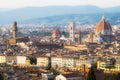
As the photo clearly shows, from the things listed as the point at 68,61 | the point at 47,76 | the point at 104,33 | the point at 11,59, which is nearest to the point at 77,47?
the point at 11,59

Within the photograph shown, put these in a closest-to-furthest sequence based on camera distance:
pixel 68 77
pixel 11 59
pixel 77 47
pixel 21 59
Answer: pixel 68 77 → pixel 21 59 → pixel 11 59 → pixel 77 47

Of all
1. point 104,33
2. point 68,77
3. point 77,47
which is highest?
point 104,33

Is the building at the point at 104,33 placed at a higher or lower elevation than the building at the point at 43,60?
higher

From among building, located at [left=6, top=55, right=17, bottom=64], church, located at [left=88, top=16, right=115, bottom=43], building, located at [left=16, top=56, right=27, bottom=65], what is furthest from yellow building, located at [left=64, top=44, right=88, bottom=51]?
building, located at [left=16, top=56, right=27, bottom=65]

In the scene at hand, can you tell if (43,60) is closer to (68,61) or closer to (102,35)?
(68,61)

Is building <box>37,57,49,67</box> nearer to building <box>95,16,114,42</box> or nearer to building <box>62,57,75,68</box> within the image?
building <box>62,57,75,68</box>

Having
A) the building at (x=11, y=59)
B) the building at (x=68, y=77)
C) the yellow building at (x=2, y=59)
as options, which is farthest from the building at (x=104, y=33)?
the building at (x=68, y=77)

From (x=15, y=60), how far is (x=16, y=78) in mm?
18551

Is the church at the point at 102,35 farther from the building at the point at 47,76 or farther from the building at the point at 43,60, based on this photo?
the building at the point at 47,76

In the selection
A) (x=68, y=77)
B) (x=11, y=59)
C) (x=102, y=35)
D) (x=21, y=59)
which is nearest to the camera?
(x=68, y=77)

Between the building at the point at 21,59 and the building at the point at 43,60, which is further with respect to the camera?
the building at the point at 21,59

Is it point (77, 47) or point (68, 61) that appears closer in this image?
point (68, 61)

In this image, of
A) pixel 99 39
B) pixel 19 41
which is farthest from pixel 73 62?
pixel 99 39

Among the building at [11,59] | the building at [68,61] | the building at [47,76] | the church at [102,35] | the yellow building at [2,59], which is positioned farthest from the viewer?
the church at [102,35]
